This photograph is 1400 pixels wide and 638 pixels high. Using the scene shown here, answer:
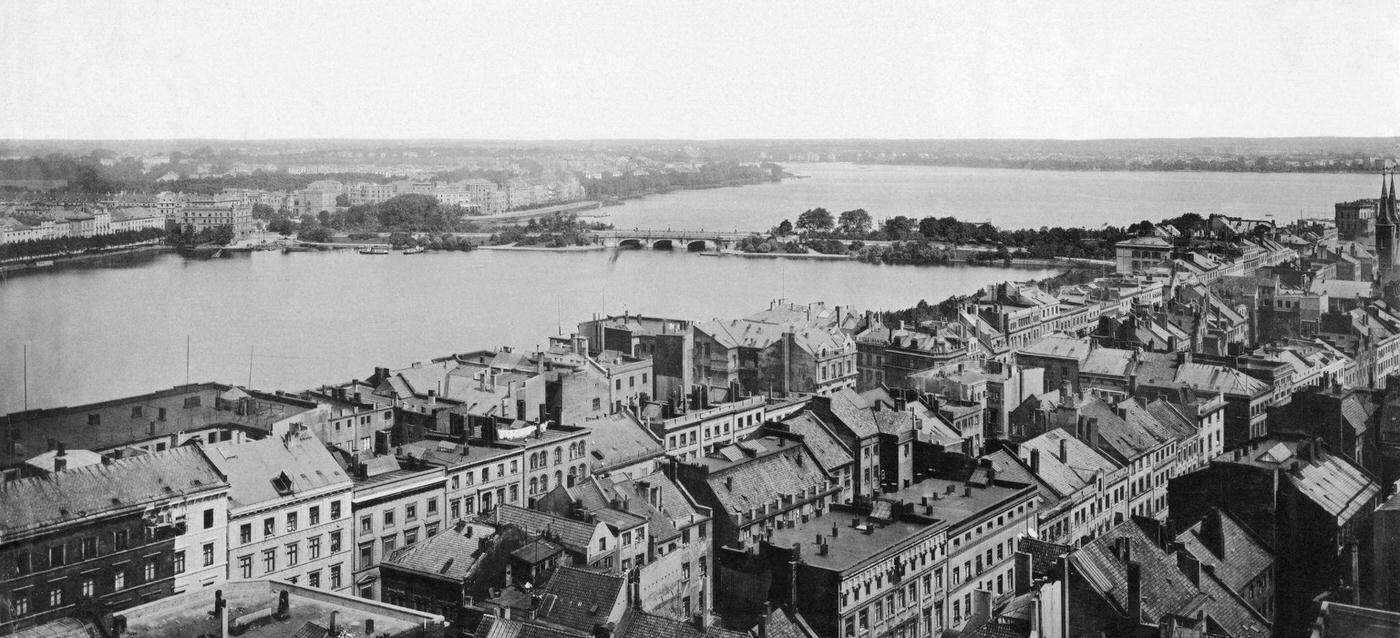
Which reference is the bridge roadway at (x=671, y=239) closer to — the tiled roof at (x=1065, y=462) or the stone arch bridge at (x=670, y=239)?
the stone arch bridge at (x=670, y=239)

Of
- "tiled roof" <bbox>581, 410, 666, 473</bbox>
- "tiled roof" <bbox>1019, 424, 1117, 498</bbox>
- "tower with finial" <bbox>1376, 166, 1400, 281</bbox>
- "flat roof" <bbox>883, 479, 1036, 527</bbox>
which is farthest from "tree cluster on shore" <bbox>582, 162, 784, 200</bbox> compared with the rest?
"flat roof" <bbox>883, 479, 1036, 527</bbox>

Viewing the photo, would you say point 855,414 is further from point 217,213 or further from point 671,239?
point 671,239

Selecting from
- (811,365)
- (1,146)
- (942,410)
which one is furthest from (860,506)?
(1,146)

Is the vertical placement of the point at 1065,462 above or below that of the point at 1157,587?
below

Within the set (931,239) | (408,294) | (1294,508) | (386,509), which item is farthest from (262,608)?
(931,239)

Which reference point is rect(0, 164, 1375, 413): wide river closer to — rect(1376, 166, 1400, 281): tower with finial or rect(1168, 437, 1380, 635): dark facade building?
rect(1376, 166, 1400, 281): tower with finial

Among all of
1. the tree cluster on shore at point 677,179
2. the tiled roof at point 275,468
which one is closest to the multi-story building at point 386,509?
the tiled roof at point 275,468
